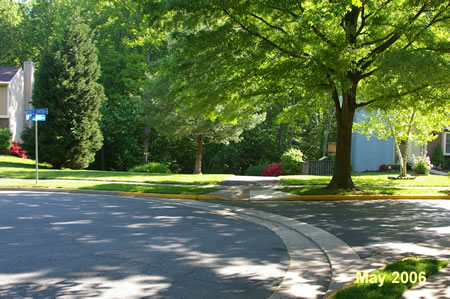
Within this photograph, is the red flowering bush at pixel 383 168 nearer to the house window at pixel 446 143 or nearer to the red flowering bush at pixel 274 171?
the house window at pixel 446 143

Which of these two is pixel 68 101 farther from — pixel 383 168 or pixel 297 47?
pixel 383 168

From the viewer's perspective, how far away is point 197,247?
6.59 meters

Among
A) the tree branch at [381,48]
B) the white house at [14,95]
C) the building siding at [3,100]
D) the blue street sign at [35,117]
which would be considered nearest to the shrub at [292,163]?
the tree branch at [381,48]

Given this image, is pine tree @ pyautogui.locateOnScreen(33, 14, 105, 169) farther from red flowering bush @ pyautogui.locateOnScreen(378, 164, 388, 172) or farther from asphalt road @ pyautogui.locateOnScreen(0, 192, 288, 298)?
red flowering bush @ pyautogui.locateOnScreen(378, 164, 388, 172)

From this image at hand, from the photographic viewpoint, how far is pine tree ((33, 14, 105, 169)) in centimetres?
2542

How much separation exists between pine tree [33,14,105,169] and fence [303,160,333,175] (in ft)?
48.6

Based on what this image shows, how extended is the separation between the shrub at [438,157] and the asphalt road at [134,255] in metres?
24.3

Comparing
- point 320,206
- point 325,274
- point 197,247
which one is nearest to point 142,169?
point 320,206

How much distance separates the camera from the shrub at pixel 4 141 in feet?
95.7

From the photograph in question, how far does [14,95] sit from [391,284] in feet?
118

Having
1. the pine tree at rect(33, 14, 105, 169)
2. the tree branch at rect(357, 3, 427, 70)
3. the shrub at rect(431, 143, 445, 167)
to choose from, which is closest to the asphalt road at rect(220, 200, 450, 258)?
the tree branch at rect(357, 3, 427, 70)

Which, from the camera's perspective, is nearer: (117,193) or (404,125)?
(117,193)

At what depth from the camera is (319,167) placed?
25.1 m

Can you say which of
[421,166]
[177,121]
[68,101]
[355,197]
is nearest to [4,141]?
[68,101]
